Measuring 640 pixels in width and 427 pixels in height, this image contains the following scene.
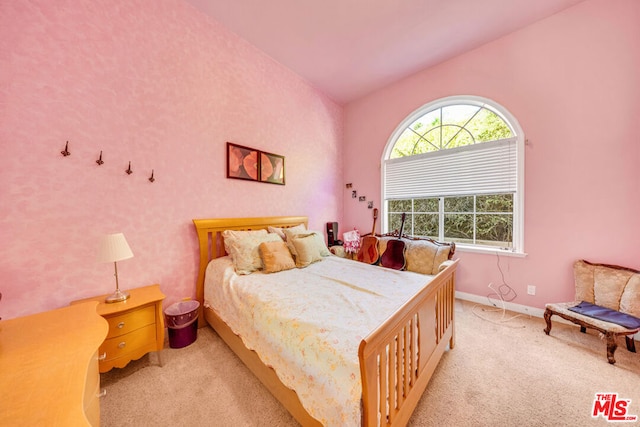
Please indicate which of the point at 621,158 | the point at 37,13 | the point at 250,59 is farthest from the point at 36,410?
the point at 621,158

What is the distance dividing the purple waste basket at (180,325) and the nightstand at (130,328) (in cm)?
20

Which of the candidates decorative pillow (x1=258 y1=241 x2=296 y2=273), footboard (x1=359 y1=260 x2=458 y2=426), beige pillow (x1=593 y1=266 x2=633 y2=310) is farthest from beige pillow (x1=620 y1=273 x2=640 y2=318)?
decorative pillow (x1=258 y1=241 x2=296 y2=273)

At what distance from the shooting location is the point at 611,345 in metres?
1.74

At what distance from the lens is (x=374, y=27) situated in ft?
8.11

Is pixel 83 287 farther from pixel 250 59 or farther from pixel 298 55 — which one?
pixel 298 55

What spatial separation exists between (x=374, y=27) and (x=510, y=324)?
363 cm

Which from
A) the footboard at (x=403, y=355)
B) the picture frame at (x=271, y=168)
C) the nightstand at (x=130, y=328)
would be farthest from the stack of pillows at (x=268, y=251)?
the footboard at (x=403, y=355)

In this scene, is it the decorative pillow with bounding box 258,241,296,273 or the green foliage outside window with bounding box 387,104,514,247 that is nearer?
the decorative pillow with bounding box 258,241,296,273

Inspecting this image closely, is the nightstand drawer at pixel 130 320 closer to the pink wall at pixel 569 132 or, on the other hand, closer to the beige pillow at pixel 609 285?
the pink wall at pixel 569 132

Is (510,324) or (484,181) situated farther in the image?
(484,181)

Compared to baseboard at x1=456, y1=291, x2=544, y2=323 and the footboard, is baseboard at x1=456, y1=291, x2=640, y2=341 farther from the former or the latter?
the footboard

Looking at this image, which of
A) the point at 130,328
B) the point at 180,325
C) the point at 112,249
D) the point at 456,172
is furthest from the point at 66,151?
the point at 456,172

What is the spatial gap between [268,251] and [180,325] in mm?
1003

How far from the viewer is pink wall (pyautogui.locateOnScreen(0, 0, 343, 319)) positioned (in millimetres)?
1508
